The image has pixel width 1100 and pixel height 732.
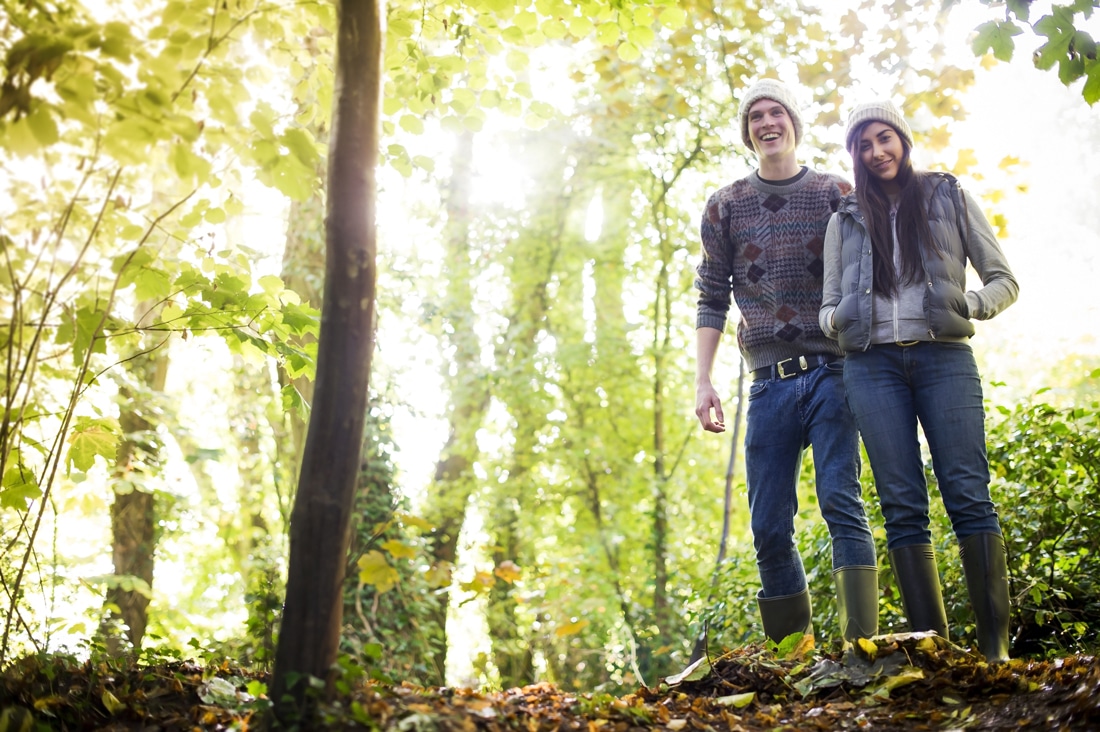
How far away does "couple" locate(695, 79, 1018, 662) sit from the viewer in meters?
2.52

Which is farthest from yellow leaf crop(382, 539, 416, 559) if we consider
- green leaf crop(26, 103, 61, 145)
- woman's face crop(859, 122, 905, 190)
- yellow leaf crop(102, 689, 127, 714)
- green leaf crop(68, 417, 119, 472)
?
woman's face crop(859, 122, 905, 190)

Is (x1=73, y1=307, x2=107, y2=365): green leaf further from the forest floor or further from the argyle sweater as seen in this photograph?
the argyle sweater

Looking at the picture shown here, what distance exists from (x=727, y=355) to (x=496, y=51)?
6.76 meters

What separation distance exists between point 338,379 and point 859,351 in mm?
1743

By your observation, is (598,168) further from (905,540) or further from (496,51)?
(905,540)

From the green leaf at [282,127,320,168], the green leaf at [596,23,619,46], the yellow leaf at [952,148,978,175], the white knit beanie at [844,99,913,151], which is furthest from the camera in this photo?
the yellow leaf at [952,148,978,175]

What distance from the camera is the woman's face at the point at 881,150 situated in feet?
8.98

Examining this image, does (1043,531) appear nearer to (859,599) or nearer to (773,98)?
(859,599)

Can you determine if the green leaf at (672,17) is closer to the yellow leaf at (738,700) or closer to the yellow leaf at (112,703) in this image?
the yellow leaf at (738,700)

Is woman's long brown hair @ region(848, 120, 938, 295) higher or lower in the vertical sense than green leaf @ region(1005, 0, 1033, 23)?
lower

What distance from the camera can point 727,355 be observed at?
923cm

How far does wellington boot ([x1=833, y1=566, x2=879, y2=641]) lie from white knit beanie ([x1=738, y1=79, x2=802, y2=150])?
1554mm

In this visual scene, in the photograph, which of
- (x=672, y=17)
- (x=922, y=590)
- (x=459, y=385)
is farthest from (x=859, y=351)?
(x=459, y=385)

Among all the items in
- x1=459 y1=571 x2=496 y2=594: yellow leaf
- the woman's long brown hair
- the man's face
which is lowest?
x1=459 y1=571 x2=496 y2=594: yellow leaf
